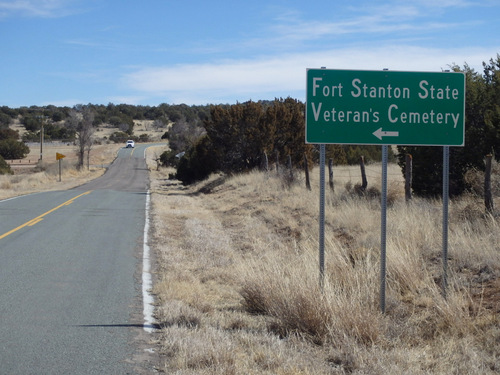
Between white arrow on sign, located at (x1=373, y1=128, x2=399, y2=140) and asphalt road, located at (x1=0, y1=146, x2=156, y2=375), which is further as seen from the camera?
white arrow on sign, located at (x1=373, y1=128, x2=399, y2=140)

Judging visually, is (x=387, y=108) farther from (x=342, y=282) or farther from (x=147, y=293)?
(x=147, y=293)

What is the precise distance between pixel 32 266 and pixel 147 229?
608 cm

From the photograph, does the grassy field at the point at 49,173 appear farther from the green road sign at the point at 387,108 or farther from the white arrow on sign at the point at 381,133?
the white arrow on sign at the point at 381,133

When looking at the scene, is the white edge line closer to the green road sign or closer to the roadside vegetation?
the roadside vegetation

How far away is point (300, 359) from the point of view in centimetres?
493

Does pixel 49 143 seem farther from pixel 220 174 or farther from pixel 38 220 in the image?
pixel 38 220

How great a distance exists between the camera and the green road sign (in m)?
6.48

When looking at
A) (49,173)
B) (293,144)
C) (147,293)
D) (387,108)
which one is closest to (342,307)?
(387,108)

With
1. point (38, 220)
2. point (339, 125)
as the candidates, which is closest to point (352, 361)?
point (339, 125)

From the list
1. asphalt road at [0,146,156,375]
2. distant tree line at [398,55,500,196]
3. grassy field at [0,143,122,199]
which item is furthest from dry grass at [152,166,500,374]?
grassy field at [0,143,122,199]

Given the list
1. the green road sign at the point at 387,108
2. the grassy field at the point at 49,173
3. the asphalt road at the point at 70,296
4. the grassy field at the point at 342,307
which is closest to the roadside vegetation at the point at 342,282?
the grassy field at the point at 342,307

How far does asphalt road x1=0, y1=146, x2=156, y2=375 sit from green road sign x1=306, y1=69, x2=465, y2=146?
3.16m

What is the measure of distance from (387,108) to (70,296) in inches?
187

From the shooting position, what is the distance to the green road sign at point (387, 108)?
21.3 ft
